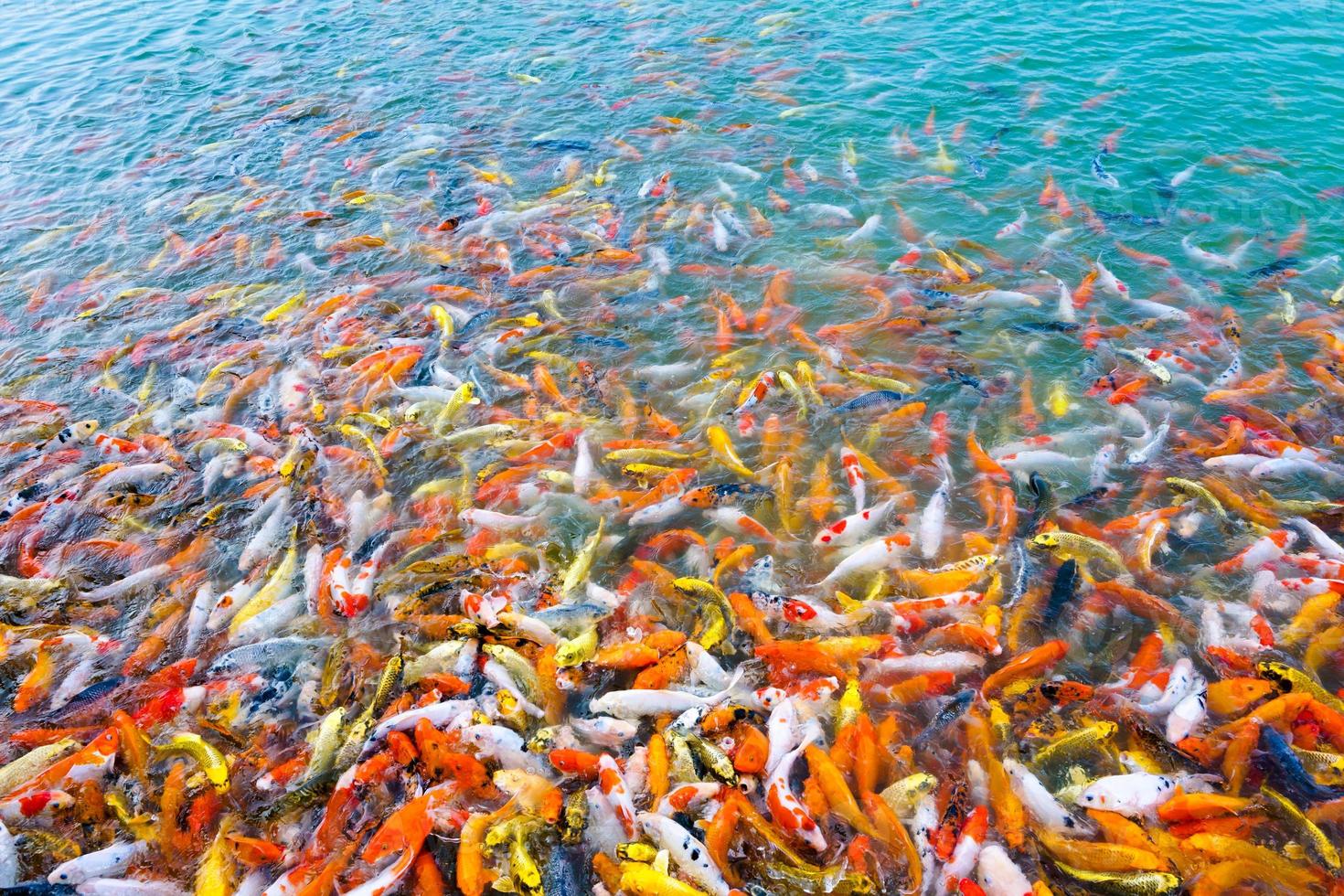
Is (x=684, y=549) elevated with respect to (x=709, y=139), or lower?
lower

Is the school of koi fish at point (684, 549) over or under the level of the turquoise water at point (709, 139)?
under

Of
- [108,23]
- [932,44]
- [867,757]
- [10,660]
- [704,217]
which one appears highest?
[108,23]

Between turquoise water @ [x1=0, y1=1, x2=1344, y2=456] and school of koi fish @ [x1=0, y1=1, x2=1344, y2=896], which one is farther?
turquoise water @ [x1=0, y1=1, x2=1344, y2=456]

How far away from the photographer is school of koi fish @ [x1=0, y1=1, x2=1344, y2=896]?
16.6 ft

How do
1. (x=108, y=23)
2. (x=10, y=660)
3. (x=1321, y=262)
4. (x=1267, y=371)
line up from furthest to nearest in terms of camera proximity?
(x=108, y=23), (x=1321, y=262), (x=1267, y=371), (x=10, y=660)

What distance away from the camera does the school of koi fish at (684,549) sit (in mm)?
5047

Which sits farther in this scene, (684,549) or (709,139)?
(709,139)

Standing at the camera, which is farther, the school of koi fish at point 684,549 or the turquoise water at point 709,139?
the turquoise water at point 709,139

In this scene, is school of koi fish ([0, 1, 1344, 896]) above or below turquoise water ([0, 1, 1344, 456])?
below

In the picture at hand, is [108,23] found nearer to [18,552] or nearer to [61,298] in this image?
[61,298]

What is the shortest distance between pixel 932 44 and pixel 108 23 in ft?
92.3

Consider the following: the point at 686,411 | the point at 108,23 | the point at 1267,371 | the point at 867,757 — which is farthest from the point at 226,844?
the point at 108,23

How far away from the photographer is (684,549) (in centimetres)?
737

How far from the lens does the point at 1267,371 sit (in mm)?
8734
